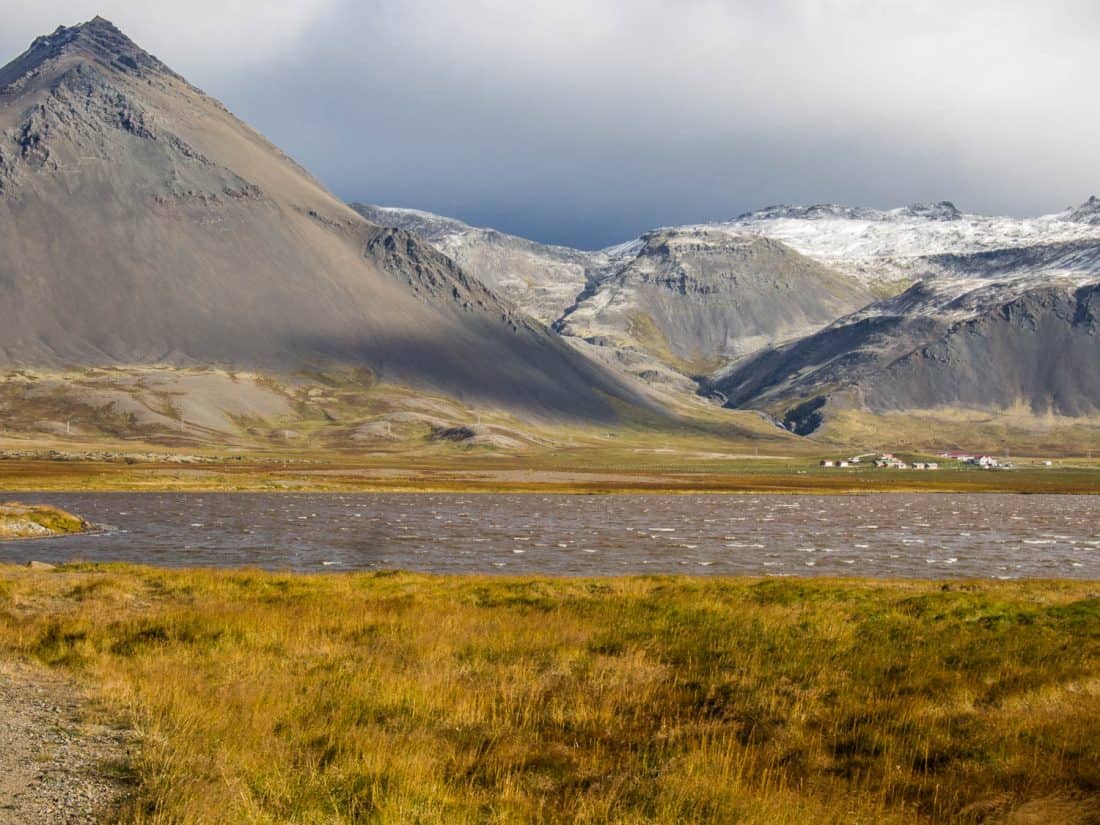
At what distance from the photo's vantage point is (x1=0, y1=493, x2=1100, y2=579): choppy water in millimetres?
54656

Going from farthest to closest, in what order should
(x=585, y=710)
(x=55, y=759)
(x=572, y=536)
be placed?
(x=572, y=536)
(x=585, y=710)
(x=55, y=759)

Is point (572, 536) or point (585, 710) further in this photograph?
point (572, 536)

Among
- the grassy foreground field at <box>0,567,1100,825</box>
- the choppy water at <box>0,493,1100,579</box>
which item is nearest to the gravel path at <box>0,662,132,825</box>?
the grassy foreground field at <box>0,567,1100,825</box>

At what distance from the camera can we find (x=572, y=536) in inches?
2926

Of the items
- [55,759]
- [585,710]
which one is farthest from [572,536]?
[55,759]

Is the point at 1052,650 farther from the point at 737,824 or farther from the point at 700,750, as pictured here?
the point at 737,824

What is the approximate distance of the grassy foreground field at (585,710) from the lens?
36.2 ft

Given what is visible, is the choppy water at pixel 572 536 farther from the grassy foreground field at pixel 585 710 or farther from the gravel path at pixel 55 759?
the gravel path at pixel 55 759

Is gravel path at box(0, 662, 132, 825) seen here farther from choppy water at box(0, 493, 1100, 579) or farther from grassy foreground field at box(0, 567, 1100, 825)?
choppy water at box(0, 493, 1100, 579)

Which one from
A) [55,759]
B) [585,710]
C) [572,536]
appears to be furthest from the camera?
[572,536]

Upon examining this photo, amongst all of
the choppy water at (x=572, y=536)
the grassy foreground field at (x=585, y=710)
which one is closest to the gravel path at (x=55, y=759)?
the grassy foreground field at (x=585, y=710)

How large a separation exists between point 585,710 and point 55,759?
722 cm

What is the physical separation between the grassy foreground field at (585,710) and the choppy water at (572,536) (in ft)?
91.1

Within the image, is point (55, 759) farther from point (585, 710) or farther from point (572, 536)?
point (572, 536)
